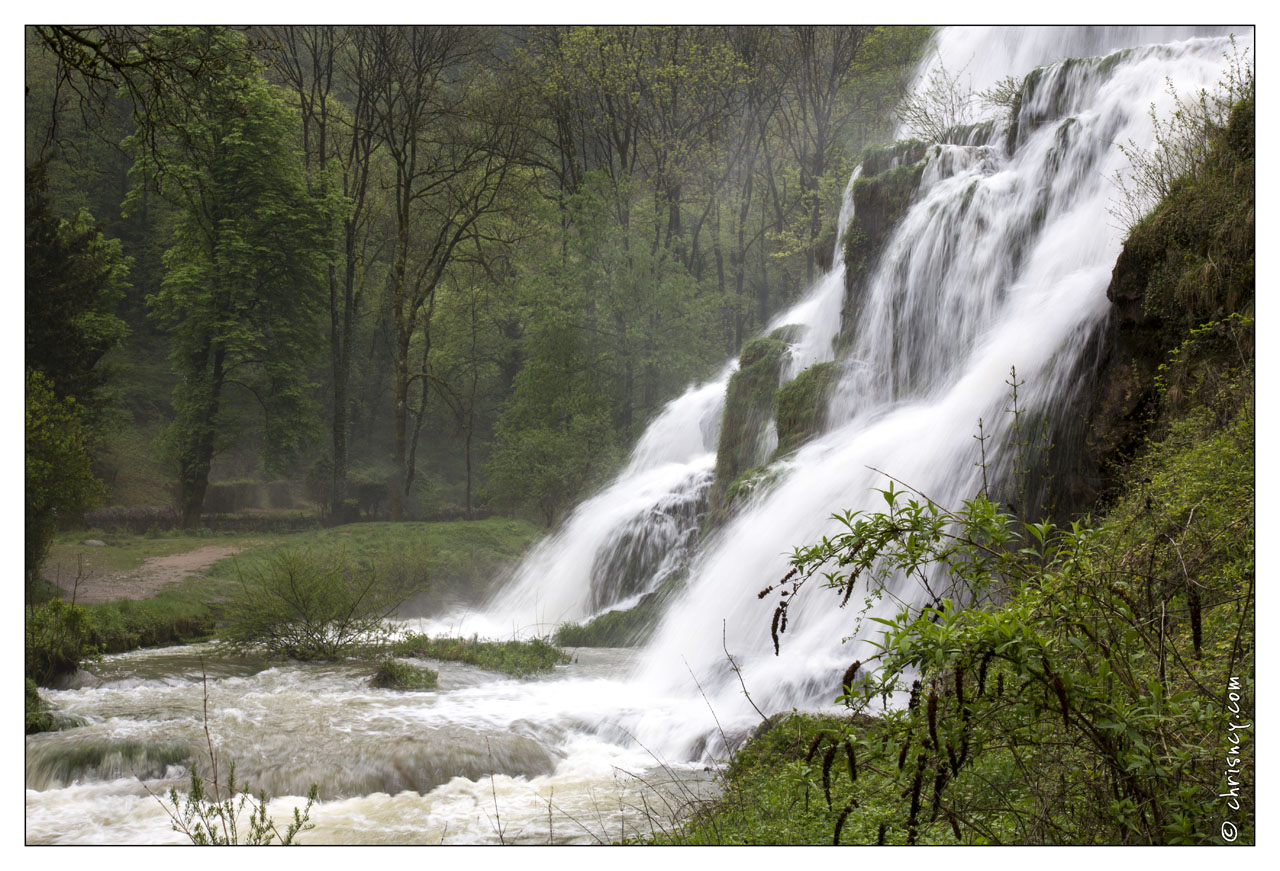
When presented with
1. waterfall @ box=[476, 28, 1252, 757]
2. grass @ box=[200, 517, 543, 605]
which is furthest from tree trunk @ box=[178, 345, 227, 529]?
waterfall @ box=[476, 28, 1252, 757]

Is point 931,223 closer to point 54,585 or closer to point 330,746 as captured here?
point 330,746

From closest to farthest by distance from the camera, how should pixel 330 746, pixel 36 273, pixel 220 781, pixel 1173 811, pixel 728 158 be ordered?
pixel 1173 811 < pixel 220 781 < pixel 330 746 < pixel 36 273 < pixel 728 158

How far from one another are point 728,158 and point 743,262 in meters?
2.39

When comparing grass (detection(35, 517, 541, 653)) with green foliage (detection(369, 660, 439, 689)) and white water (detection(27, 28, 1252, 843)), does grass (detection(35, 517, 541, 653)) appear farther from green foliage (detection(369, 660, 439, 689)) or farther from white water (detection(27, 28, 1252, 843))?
green foliage (detection(369, 660, 439, 689))

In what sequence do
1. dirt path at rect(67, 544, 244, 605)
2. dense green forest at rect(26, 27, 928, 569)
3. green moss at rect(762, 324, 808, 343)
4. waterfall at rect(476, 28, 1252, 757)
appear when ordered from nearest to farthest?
1. waterfall at rect(476, 28, 1252, 757)
2. dense green forest at rect(26, 27, 928, 569)
3. dirt path at rect(67, 544, 244, 605)
4. green moss at rect(762, 324, 808, 343)

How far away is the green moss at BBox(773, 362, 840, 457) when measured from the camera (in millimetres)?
9797

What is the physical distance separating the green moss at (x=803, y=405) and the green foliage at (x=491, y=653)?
11.0ft

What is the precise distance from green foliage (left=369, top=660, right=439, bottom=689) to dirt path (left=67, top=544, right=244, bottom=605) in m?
2.51

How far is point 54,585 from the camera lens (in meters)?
7.11

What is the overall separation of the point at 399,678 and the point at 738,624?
9.95ft

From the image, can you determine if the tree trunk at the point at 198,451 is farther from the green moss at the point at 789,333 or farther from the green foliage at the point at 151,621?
the green moss at the point at 789,333

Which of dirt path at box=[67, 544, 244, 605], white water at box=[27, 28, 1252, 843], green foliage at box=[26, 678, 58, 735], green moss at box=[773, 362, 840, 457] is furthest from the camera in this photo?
green moss at box=[773, 362, 840, 457]

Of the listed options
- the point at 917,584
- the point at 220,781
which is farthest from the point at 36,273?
the point at 917,584

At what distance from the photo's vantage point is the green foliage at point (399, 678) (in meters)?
7.73
